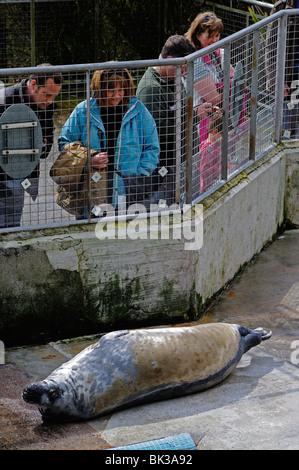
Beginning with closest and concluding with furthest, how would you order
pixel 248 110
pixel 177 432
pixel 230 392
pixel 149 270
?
1. pixel 177 432
2. pixel 230 392
3. pixel 149 270
4. pixel 248 110

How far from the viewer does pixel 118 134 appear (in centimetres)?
662

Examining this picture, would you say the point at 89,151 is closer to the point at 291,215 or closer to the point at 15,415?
the point at 15,415

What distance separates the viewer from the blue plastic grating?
508cm

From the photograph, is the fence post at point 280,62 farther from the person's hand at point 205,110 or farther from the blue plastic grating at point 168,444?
the blue plastic grating at point 168,444

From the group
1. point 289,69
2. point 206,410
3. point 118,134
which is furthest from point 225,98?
point 206,410

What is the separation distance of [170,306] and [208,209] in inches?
35.1

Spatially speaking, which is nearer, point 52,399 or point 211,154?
point 52,399

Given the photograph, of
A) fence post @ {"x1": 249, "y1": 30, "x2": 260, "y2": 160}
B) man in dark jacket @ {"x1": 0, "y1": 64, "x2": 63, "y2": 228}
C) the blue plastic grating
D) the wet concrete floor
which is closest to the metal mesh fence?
man in dark jacket @ {"x1": 0, "y1": 64, "x2": 63, "y2": 228}

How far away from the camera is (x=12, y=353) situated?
643cm

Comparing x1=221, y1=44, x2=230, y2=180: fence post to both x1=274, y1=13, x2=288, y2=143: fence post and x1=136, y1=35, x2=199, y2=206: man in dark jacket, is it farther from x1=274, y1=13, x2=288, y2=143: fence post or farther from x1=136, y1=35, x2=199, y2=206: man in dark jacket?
x1=274, y1=13, x2=288, y2=143: fence post

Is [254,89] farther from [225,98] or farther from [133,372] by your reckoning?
[133,372]

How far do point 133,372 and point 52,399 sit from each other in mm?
612

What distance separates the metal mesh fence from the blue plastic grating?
2121mm

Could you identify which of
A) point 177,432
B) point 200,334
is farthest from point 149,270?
point 177,432
